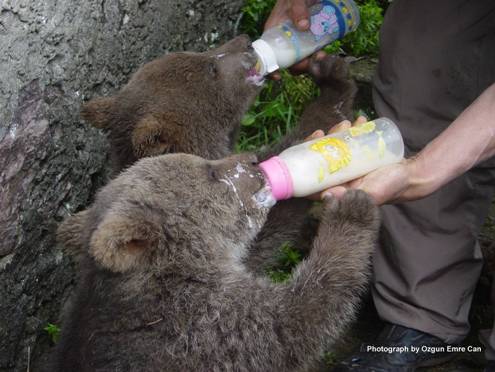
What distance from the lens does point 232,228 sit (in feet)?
14.9

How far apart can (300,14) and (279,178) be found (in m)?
1.72

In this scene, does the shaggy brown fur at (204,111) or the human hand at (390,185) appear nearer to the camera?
the human hand at (390,185)

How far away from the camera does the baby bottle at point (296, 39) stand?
567 centimetres

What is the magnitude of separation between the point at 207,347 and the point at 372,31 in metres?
4.81

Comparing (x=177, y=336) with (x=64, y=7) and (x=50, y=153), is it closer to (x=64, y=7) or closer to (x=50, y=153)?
(x=50, y=153)

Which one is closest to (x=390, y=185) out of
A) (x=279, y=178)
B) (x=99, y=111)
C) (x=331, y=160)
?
(x=331, y=160)

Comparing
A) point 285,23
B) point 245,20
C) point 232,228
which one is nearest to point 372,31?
point 245,20

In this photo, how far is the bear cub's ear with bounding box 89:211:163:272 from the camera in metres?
3.87

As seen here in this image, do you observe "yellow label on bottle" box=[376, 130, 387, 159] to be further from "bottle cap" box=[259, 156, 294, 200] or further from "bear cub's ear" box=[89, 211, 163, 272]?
"bear cub's ear" box=[89, 211, 163, 272]

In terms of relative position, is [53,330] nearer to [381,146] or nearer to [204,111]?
[204,111]

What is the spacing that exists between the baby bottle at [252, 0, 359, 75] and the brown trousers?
1.40 feet

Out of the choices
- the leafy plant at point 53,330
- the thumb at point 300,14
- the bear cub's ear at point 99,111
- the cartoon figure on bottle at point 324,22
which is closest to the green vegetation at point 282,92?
the cartoon figure on bottle at point 324,22

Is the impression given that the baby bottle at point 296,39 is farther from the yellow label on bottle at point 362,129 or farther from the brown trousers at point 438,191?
the yellow label on bottle at point 362,129

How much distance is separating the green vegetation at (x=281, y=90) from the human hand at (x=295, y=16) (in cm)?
103
